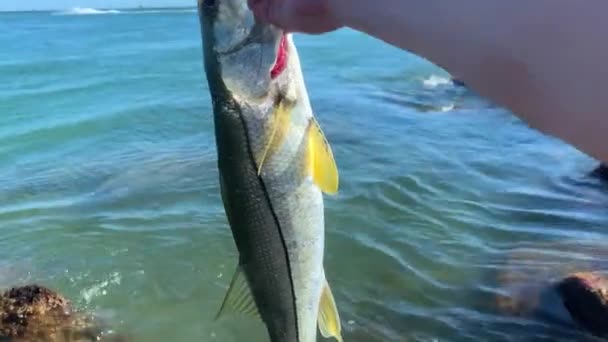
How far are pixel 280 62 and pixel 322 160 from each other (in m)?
0.36

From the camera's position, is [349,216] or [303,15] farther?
[349,216]

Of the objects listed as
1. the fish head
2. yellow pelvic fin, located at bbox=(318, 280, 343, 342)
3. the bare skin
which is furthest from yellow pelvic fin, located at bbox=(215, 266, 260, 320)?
the bare skin

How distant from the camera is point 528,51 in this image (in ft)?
4.53

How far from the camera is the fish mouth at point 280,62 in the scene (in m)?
2.45

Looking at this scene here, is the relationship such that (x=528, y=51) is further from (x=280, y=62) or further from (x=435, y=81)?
(x=435, y=81)

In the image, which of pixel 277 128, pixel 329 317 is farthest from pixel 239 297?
pixel 277 128

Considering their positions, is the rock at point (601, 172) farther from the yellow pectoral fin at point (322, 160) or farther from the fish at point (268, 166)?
the yellow pectoral fin at point (322, 160)

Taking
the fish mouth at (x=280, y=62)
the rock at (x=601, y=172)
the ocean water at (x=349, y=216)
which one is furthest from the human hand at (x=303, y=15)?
the rock at (x=601, y=172)

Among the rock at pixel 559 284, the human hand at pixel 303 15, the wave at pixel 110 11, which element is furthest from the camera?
the wave at pixel 110 11

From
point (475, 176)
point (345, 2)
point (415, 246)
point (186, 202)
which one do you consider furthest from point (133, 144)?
point (345, 2)

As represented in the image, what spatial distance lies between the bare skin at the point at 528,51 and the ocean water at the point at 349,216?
4541 mm

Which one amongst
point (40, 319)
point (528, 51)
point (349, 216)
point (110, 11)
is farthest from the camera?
point (110, 11)

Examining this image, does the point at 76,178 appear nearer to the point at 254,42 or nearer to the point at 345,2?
the point at 254,42

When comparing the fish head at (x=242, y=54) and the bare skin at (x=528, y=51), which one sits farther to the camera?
the fish head at (x=242, y=54)
